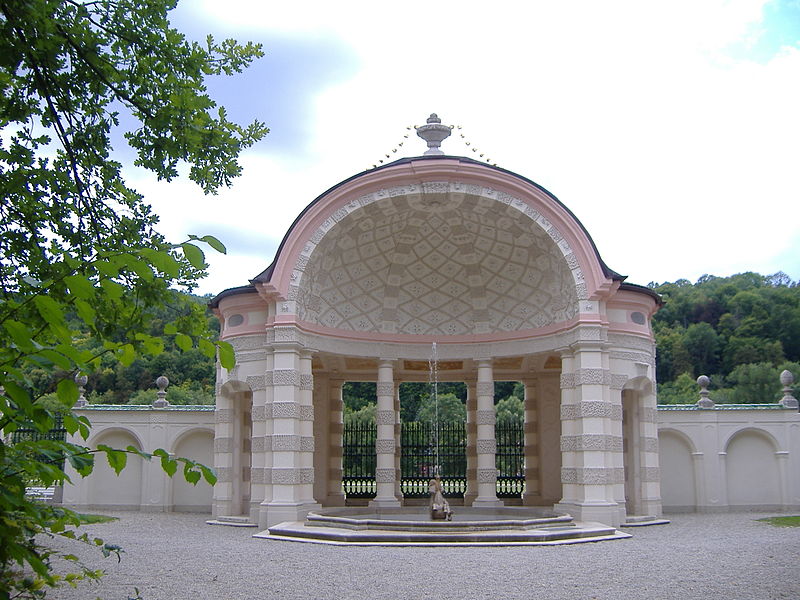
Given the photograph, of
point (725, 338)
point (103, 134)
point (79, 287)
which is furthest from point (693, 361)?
point (79, 287)

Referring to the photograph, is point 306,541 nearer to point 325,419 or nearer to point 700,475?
point 325,419

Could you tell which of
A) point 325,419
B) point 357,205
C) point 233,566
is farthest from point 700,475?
point 233,566

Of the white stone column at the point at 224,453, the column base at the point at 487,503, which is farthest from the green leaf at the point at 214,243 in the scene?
the column base at the point at 487,503

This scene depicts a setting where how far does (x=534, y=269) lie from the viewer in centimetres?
2197

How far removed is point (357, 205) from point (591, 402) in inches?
292

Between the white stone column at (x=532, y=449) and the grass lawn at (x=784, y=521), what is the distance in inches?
253

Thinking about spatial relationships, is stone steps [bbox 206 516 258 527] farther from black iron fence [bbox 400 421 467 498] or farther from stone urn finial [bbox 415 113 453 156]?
stone urn finial [bbox 415 113 453 156]

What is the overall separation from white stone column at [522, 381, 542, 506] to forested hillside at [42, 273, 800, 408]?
21.8m

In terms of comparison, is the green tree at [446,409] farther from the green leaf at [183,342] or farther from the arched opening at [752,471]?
the green leaf at [183,342]

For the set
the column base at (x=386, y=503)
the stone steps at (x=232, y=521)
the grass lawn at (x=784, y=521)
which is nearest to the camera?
the grass lawn at (x=784, y=521)

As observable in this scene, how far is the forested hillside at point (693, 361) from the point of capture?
52875mm

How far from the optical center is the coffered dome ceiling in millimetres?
20188

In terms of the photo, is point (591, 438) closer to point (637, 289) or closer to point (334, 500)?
point (637, 289)

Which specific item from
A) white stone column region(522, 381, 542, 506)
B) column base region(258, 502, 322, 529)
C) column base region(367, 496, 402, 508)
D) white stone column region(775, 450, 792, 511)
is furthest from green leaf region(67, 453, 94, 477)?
white stone column region(775, 450, 792, 511)
